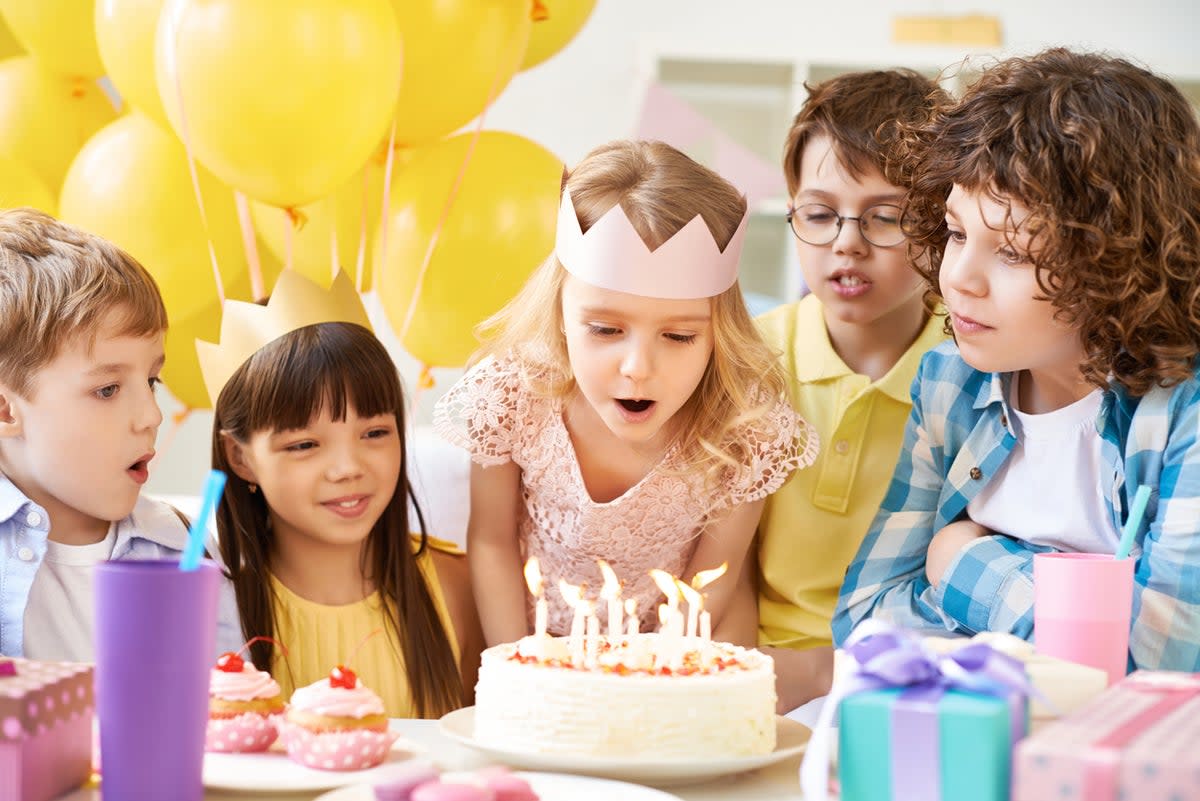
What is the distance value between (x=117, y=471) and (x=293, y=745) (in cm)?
62

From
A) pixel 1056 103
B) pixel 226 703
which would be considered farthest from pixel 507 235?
pixel 226 703

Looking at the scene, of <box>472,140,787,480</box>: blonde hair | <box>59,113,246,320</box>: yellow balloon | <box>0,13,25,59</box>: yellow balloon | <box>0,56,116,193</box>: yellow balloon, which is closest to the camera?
<box>472,140,787,480</box>: blonde hair

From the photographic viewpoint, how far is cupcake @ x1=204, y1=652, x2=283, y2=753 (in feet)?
3.55

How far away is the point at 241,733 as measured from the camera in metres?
1.09

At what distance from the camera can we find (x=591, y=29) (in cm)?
517

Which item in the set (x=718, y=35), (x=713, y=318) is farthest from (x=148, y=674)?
(x=718, y=35)

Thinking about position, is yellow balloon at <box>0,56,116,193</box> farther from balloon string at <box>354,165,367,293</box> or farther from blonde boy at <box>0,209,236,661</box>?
blonde boy at <box>0,209,236,661</box>

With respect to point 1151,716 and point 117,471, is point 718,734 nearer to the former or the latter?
point 1151,716

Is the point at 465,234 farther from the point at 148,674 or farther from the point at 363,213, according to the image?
the point at 148,674

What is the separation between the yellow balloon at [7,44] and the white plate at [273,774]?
2.33 meters

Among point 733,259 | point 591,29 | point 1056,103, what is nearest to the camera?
point 1056,103

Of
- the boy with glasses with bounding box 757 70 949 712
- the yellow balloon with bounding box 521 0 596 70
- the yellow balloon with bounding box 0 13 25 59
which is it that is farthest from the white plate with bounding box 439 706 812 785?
the yellow balloon with bounding box 0 13 25 59

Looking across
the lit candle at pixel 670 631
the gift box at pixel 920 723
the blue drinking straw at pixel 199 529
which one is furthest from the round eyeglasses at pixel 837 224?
the blue drinking straw at pixel 199 529

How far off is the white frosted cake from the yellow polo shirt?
0.93 metres
